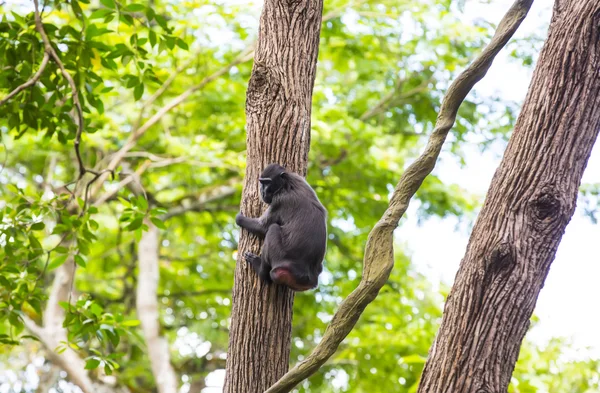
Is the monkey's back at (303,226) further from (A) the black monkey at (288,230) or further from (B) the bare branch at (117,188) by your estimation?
(B) the bare branch at (117,188)

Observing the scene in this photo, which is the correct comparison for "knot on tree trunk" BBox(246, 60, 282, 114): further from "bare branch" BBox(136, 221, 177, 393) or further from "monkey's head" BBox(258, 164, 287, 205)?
"bare branch" BBox(136, 221, 177, 393)

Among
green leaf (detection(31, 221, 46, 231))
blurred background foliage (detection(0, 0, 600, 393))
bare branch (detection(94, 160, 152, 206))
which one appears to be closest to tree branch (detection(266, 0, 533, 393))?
green leaf (detection(31, 221, 46, 231))

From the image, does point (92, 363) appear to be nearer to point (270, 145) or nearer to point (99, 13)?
point (270, 145)

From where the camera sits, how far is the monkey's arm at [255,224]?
390 cm

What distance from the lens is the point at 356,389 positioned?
1066 centimetres

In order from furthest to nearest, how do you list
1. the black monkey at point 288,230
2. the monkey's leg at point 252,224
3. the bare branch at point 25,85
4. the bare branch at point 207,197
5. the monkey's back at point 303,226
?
the bare branch at point 207,197 → the monkey's back at point 303,226 → the bare branch at point 25,85 → the monkey's leg at point 252,224 → the black monkey at point 288,230

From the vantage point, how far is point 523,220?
2803 millimetres

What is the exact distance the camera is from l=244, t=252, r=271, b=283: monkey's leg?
363 centimetres

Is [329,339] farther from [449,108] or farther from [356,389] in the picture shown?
[356,389]

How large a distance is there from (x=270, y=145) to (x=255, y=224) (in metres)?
0.50

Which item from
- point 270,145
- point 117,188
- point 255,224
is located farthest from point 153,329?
point 270,145

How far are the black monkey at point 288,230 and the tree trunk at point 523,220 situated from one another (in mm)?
1237

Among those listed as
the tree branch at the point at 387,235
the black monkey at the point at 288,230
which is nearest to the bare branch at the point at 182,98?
the black monkey at the point at 288,230

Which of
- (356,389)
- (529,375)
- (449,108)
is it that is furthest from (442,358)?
(356,389)
